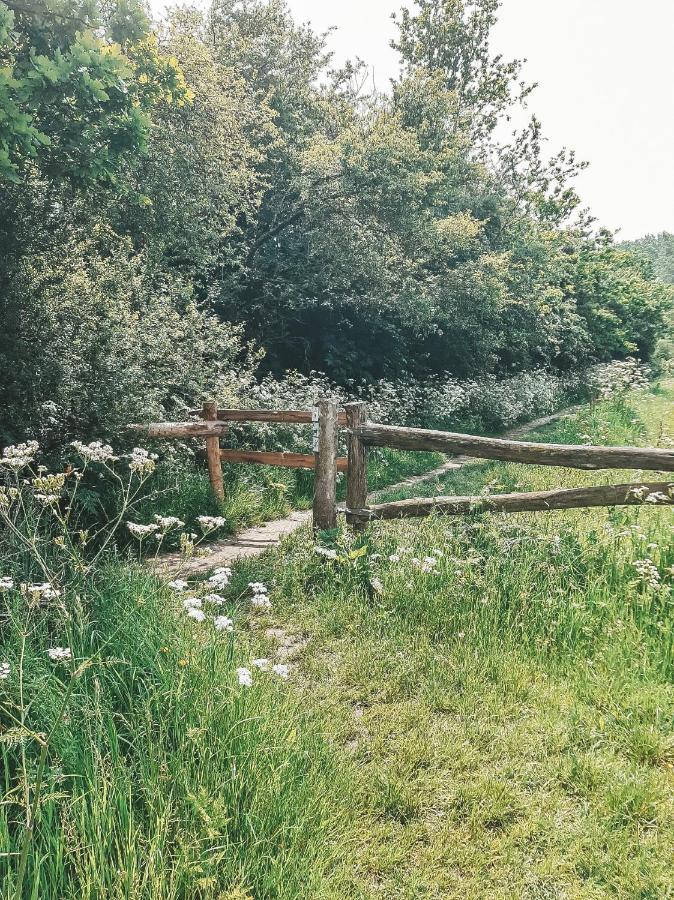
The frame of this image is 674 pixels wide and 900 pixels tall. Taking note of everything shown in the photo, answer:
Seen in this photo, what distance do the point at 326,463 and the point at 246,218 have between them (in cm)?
1159

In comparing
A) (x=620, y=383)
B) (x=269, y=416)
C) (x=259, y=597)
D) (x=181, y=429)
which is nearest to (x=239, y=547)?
(x=181, y=429)

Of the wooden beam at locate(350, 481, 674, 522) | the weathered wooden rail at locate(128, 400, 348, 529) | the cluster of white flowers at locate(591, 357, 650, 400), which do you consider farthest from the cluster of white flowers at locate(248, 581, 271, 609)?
the cluster of white flowers at locate(591, 357, 650, 400)

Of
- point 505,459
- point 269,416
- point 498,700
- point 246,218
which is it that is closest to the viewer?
point 498,700

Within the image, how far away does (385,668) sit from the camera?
3.44 m

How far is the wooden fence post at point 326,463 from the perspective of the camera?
526 cm

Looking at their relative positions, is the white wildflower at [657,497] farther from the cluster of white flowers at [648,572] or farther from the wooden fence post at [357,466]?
the wooden fence post at [357,466]

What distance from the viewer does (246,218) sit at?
14.6 metres

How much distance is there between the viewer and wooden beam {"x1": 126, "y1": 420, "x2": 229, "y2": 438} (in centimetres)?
612

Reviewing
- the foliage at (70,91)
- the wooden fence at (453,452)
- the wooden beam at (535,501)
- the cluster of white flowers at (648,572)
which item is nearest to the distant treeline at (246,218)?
the foliage at (70,91)

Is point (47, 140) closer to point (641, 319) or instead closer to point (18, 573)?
point (18, 573)

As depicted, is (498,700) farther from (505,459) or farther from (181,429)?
(181,429)

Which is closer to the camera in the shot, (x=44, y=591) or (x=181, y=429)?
(x=44, y=591)

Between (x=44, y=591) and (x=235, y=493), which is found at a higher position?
(x=44, y=591)

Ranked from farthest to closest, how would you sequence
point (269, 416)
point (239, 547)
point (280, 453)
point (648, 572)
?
point (280, 453)
point (269, 416)
point (239, 547)
point (648, 572)
